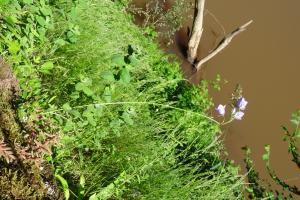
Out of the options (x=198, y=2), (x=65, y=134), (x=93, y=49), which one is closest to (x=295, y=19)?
(x=198, y=2)

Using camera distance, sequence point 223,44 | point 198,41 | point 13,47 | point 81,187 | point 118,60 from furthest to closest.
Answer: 1. point 198,41
2. point 223,44
3. point 81,187
4. point 13,47
5. point 118,60

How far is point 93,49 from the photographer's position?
348 centimetres

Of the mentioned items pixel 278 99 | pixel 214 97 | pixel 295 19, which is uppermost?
pixel 295 19

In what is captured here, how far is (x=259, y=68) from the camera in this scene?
5.93m

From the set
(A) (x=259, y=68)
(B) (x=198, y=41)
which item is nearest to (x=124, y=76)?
(B) (x=198, y=41)

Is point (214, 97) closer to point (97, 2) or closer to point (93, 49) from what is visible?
point (97, 2)

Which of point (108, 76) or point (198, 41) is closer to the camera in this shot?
point (108, 76)

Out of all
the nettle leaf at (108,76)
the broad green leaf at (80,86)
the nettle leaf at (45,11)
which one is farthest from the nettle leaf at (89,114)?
the nettle leaf at (45,11)

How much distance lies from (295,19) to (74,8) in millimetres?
4078

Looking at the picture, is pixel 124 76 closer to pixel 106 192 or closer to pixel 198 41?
pixel 106 192

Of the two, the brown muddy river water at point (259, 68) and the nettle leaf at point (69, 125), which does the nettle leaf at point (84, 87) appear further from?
the brown muddy river water at point (259, 68)

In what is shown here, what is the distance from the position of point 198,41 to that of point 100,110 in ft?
9.79

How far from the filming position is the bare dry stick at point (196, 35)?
16.1 ft

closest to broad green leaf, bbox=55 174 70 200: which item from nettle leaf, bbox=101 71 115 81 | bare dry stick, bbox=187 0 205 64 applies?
nettle leaf, bbox=101 71 115 81
